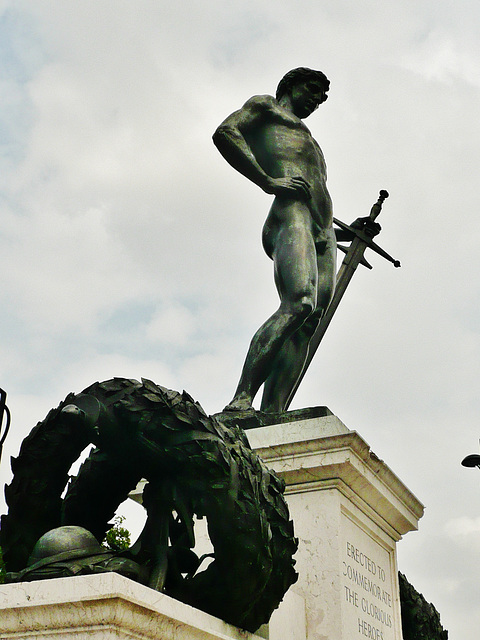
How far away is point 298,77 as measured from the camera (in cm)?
→ 763

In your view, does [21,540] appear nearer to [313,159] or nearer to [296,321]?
[296,321]

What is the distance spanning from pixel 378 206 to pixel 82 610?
7051 mm

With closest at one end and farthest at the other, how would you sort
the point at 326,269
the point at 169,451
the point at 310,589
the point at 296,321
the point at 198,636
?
the point at 198,636
the point at 169,451
the point at 310,589
the point at 296,321
the point at 326,269

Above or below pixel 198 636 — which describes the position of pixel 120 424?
above

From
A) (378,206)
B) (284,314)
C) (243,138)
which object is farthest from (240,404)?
(378,206)

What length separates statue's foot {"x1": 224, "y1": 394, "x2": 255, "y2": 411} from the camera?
631 centimetres

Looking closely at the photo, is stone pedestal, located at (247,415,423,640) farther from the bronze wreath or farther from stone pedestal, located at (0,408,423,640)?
the bronze wreath

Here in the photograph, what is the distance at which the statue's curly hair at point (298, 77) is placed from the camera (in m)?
7.63

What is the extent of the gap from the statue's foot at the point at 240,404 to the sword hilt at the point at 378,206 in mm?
3487

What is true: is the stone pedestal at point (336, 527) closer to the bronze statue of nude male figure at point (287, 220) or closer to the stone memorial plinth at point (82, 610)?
the bronze statue of nude male figure at point (287, 220)

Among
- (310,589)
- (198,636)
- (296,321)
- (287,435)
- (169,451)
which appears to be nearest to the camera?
(198,636)

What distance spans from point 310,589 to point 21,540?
1.75 metres

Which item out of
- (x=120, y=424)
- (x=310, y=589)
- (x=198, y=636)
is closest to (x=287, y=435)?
(x=310, y=589)

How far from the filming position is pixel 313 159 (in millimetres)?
7207
